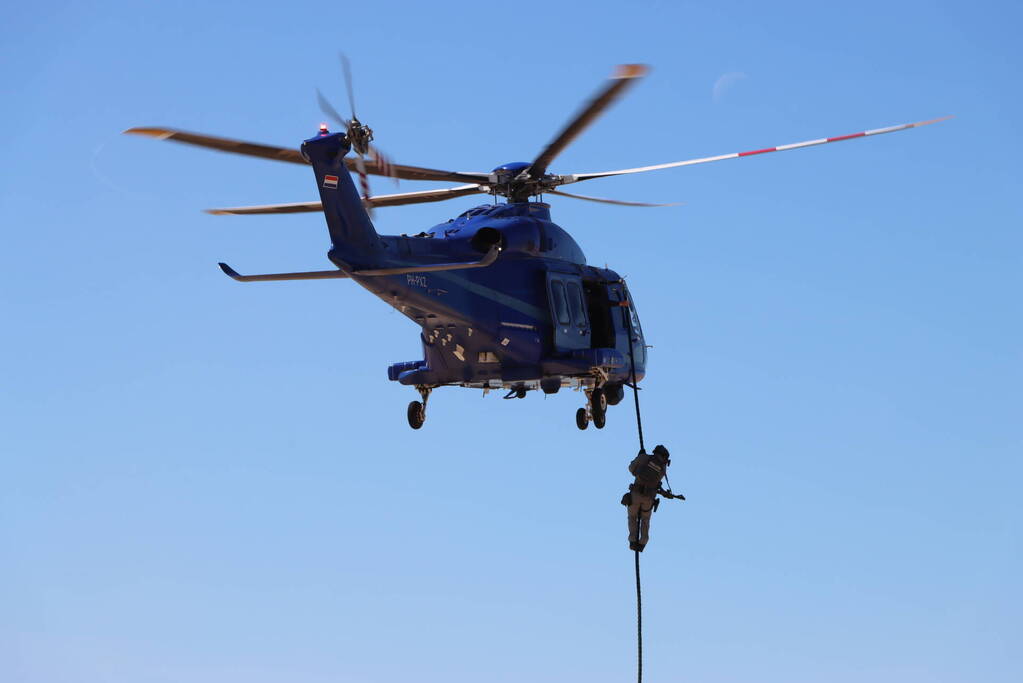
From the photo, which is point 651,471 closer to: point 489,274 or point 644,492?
point 644,492

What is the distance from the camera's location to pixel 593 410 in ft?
100

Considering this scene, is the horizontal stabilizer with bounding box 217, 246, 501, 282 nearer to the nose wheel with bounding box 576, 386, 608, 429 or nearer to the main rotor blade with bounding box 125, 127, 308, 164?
the main rotor blade with bounding box 125, 127, 308, 164

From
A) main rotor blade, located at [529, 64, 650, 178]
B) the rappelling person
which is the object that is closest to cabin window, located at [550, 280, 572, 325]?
main rotor blade, located at [529, 64, 650, 178]

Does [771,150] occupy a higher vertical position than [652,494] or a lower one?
higher

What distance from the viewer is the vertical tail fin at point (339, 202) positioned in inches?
1011

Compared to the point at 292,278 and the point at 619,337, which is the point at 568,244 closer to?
the point at 619,337

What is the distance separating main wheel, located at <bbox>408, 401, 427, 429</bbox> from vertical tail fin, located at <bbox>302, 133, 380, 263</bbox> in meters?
5.16

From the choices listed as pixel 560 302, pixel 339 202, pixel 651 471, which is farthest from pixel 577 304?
pixel 339 202

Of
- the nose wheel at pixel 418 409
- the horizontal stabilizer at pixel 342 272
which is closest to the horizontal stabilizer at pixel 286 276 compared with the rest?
the horizontal stabilizer at pixel 342 272

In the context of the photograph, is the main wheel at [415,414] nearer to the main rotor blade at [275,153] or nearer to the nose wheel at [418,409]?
the nose wheel at [418,409]

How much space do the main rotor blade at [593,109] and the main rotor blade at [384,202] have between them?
231 centimetres

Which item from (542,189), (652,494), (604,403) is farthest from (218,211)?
(652,494)

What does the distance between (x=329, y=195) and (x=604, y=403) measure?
27.2 ft

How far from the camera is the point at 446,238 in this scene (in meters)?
28.1
